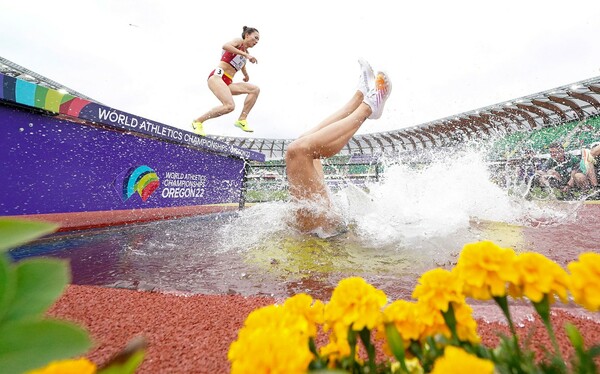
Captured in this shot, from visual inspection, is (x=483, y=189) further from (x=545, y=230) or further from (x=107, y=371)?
(x=107, y=371)

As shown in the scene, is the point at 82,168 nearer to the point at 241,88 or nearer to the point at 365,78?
the point at 241,88

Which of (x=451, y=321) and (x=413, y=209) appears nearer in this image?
(x=451, y=321)

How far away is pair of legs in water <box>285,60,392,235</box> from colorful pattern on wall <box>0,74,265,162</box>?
2.47 meters

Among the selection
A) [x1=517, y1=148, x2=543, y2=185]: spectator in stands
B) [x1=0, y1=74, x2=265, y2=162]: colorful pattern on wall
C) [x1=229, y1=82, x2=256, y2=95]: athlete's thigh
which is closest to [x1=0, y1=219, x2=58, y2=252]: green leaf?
[x1=0, y1=74, x2=265, y2=162]: colorful pattern on wall

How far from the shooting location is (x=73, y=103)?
3412 mm

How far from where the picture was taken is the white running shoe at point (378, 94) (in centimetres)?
292

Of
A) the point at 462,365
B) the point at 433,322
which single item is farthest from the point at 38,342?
the point at 433,322

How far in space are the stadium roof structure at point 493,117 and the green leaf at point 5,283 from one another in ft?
45.3

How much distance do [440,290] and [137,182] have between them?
4490 millimetres

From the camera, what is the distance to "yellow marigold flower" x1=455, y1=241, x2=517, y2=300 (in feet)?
1.81

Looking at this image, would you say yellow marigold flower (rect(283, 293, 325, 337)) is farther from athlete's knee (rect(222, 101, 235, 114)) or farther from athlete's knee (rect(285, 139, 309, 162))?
athlete's knee (rect(222, 101, 235, 114))

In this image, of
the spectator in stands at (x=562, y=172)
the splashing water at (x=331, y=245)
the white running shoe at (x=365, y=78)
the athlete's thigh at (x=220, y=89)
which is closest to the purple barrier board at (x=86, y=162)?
the splashing water at (x=331, y=245)

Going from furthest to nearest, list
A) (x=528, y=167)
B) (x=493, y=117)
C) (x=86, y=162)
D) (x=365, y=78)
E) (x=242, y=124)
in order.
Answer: (x=493, y=117), (x=528, y=167), (x=242, y=124), (x=86, y=162), (x=365, y=78)

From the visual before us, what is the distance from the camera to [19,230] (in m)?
0.26
